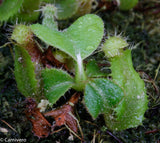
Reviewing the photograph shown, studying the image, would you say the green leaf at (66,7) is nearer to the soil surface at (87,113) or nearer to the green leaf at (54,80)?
the soil surface at (87,113)

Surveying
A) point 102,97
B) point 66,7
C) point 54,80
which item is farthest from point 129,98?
point 66,7

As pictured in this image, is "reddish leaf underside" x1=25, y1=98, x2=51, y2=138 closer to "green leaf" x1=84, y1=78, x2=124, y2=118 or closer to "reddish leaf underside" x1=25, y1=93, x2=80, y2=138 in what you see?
"reddish leaf underside" x1=25, y1=93, x2=80, y2=138

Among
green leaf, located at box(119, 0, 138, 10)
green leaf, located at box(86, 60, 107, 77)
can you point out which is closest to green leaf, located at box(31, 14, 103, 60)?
green leaf, located at box(86, 60, 107, 77)

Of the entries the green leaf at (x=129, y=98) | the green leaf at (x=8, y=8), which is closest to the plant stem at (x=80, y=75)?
the green leaf at (x=129, y=98)

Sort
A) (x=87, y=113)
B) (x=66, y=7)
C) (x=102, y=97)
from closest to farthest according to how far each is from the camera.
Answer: (x=102, y=97)
(x=87, y=113)
(x=66, y=7)

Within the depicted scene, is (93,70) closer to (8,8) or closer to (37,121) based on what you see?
(37,121)

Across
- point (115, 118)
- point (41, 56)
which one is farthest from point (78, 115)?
point (41, 56)
